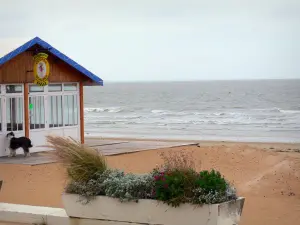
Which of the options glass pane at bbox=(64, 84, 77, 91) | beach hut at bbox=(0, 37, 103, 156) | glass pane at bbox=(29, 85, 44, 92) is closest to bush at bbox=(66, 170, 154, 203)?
beach hut at bbox=(0, 37, 103, 156)

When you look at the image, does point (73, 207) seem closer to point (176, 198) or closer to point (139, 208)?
point (139, 208)

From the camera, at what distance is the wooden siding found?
16516mm

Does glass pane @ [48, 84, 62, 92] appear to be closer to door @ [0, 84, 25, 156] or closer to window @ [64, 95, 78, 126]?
window @ [64, 95, 78, 126]

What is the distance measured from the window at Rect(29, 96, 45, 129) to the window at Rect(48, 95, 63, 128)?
0.27 metres

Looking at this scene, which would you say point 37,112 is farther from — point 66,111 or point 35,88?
point 66,111

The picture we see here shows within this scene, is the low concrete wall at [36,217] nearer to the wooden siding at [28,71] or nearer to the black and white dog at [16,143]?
the black and white dog at [16,143]

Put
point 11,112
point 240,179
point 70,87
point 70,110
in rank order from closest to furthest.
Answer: point 240,179, point 11,112, point 70,87, point 70,110

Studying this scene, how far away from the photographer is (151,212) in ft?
24.8

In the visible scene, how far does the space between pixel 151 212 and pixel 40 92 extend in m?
10.7

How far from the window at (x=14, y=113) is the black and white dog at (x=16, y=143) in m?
0.38

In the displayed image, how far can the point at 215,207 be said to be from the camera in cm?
727

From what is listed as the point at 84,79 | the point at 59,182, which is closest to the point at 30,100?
the point at 84,79

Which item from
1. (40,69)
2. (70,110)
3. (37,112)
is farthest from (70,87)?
(40,69)

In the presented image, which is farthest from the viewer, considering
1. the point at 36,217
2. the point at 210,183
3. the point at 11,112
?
the point at 11,112
